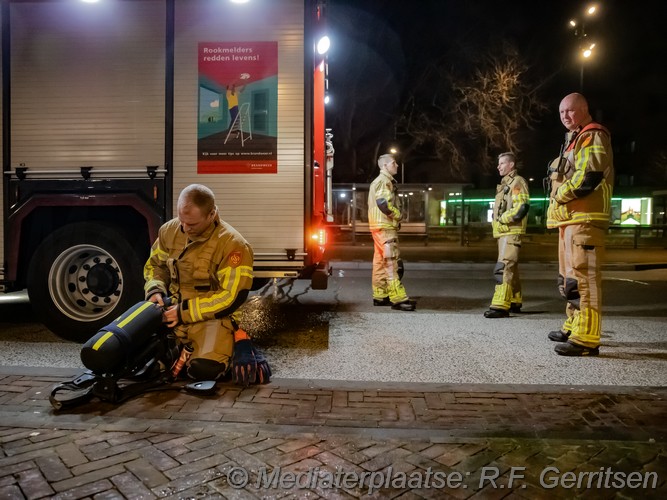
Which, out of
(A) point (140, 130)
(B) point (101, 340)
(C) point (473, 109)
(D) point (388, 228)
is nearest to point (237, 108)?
(A) point (140, 130)

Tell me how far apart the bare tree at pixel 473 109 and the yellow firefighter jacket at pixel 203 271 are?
16.7 meters

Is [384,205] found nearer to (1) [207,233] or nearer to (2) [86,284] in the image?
(1) [207,233]

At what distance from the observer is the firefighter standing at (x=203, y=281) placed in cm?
375

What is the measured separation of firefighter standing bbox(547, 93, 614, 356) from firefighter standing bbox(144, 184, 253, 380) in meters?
2.85

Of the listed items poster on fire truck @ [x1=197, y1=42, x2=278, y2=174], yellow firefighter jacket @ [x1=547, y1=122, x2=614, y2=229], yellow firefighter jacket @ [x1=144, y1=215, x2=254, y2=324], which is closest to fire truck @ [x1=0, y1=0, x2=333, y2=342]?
poster on fire truck @ [x1=197, y1=42, x2=278, y2=174]

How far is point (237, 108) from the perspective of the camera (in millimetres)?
5078

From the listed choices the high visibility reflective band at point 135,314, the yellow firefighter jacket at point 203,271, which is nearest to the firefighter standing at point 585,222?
the yellow firefighter jacket at point 203,271

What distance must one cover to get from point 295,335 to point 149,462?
304cm

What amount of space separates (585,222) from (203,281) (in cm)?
323

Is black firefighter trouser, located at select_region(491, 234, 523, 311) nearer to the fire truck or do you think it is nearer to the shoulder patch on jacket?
the fire truck

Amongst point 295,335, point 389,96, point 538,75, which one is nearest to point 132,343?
point 295,335

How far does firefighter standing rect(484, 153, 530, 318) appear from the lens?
6500mm

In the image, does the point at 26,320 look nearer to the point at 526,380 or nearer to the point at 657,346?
the point at 526,380

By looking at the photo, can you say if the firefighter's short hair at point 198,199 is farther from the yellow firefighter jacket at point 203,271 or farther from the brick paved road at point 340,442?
the brick paved road at point 340,442
